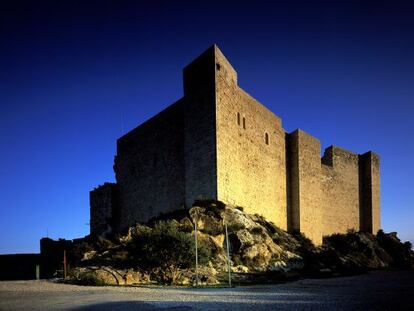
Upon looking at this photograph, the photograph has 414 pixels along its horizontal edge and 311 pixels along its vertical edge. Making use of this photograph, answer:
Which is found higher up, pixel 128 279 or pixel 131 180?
pixel 131 180

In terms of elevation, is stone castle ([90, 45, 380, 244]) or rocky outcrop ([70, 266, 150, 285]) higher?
stone castle ([90, 45, 380, 244])

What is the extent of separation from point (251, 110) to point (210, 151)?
5.86m

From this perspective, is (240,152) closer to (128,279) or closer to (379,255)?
(128,279)

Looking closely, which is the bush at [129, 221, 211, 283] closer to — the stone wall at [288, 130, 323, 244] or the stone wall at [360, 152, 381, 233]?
the stone wall at [288, 130, 323, 244]

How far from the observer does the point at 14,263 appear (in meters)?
23.3

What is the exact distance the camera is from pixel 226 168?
19.8m

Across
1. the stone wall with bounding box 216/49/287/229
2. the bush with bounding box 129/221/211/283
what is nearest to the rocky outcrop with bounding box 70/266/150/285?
the bush with bounding box 129/221/211/283

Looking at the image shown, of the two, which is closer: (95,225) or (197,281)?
(197,281)

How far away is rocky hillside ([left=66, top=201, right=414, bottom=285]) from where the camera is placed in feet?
43.2

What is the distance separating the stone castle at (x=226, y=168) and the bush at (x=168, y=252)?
575cm

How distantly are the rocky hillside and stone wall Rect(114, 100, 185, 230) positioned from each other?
400 cm

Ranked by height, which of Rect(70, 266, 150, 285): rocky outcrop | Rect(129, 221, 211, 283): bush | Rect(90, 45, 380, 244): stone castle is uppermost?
Rect(90, 45, 380, 244): stone castle

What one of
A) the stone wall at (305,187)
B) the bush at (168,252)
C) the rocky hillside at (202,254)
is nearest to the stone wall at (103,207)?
the rocky hillside at (202,254)

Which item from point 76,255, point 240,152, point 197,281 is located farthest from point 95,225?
point 197,281
